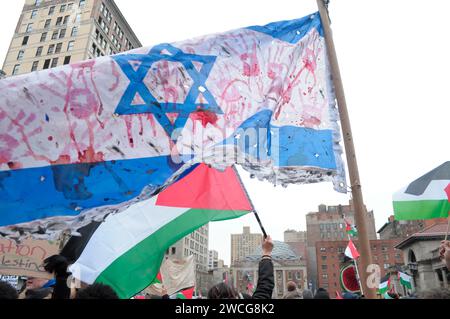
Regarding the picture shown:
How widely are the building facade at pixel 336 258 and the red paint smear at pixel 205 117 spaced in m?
92.4

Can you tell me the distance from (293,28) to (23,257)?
630 cm

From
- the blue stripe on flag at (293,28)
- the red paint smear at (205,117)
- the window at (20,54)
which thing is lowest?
the red paint smear at (205,117)

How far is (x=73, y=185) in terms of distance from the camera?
371cm

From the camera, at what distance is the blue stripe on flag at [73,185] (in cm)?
358

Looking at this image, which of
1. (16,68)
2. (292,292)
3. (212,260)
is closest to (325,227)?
(212,260)

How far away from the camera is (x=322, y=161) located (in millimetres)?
4078

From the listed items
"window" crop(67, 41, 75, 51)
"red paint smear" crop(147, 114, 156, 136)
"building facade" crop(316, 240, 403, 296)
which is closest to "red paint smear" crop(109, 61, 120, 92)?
"red paint smear" crop(147, 114, 156, 136)

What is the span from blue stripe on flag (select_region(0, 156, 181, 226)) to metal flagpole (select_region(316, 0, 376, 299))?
1817 mm

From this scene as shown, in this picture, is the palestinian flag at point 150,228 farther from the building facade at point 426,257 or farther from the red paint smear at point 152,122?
the building facade at point 426,257

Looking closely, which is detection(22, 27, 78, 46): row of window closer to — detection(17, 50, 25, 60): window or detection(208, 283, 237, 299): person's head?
detection(17, 50, 25, 60): window

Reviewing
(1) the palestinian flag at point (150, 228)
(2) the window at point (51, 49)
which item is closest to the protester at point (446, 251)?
(1) the palestinian flag at point (150, 228)

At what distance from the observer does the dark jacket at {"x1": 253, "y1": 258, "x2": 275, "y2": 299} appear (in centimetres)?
280

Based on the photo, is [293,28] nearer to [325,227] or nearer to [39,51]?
[39,51]
